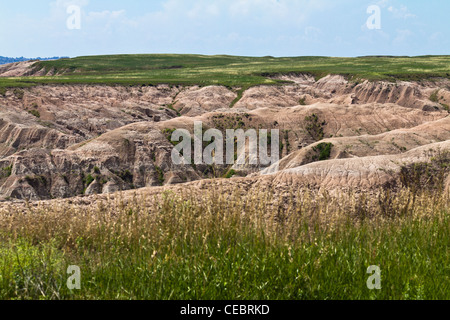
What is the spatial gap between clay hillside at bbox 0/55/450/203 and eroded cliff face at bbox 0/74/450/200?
0.12 metres

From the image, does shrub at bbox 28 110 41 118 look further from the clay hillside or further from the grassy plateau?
the grassy plateau

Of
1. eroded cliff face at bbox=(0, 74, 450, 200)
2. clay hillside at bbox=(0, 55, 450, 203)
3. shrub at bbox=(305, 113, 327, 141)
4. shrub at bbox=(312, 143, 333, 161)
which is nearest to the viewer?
clay hillside at bbox=(0, 55, 450, 203)

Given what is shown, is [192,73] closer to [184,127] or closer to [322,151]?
[184,127]

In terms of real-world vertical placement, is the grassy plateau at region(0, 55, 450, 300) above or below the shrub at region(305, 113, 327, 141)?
above

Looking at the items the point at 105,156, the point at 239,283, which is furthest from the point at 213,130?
the point at 239,283

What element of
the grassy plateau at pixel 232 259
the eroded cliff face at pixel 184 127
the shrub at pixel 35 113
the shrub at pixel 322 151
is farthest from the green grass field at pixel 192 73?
the grassy plateau at pixel 232 259

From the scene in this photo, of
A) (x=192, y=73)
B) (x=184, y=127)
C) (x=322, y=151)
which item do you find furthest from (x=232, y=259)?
(x=192, y=73)

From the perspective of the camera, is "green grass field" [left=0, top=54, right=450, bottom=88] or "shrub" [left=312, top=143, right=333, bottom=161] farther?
"green grass field" [left=0, top=54, right=450, bottom=88]

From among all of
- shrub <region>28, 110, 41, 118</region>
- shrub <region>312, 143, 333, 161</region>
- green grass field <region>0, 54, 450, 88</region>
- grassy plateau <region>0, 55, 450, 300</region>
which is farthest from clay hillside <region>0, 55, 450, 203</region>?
grassy plateau <region>0, 55, 450, 300</region>

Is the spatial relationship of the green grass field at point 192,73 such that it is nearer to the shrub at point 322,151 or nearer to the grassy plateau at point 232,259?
the shrub at point 322,151

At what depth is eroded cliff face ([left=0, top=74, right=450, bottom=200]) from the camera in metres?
36.3

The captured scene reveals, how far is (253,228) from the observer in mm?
6461
